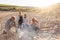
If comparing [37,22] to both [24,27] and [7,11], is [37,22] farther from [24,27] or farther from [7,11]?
[7,11]

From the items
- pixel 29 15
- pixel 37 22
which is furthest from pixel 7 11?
pixel 37 22

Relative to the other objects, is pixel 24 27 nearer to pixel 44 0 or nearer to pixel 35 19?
pixel 35 19

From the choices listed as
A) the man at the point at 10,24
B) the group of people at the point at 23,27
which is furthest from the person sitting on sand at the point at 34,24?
the man at the point at 10,24

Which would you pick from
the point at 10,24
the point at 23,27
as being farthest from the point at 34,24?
the point at 10,24

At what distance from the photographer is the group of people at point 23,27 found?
192cm

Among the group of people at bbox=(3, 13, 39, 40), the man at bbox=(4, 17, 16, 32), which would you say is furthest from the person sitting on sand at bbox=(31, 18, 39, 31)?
the man at bbox=(4, 17, 16, 32)

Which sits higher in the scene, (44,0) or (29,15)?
(44,0)

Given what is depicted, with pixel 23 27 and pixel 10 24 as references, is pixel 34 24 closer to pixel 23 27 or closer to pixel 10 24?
pixel 23 27

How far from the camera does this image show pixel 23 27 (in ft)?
6.35

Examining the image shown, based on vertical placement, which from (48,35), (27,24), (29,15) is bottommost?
(48,35)

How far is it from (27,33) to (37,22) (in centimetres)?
20

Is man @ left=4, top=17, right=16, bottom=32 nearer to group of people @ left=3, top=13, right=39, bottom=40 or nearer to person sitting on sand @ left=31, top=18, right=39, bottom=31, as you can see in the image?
group of people @ left=3, top=13, right=39, bottom=40

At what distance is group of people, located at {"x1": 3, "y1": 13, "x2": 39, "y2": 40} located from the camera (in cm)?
192

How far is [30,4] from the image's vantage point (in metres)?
1.98
